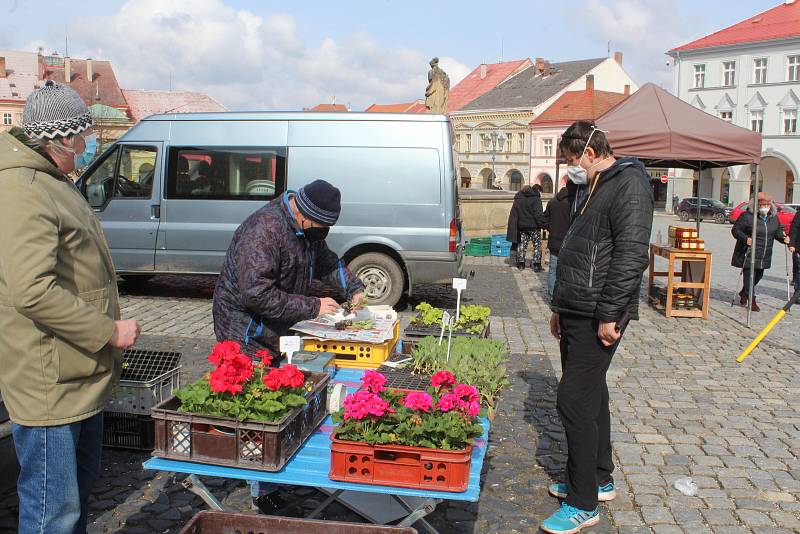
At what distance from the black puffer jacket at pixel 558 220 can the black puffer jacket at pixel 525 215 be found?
4.15m

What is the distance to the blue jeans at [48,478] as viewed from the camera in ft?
8.72

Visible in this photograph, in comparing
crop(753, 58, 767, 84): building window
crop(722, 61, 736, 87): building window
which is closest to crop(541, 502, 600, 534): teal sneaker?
crop(753, 58, 767, 84): building window

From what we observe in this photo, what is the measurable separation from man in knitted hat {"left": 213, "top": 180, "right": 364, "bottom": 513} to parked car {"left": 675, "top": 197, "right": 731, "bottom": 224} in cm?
3964

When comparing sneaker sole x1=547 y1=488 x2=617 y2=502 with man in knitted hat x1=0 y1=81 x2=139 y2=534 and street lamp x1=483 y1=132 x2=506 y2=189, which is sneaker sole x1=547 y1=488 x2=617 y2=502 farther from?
street lamp x1=483 y1=132 x2=506 y2=189

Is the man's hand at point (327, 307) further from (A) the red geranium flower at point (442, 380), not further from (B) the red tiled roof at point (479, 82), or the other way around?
(B) the red tiled roof at point (479, 82)

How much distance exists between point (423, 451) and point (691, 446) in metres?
3.20

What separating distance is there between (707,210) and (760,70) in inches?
652

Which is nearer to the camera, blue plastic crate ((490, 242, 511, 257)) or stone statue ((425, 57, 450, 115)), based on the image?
blue plastic crate ((490, 242, 511, 257))

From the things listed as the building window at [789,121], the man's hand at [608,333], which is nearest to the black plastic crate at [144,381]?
the man's hand at [608,333]

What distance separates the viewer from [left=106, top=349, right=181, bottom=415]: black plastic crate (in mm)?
4980

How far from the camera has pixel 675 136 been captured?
10203 millimetres

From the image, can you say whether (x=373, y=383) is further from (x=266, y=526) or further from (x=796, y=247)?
(x=796, y=247)

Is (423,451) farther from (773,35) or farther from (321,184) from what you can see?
(773,35)

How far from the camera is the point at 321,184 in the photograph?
398cm
